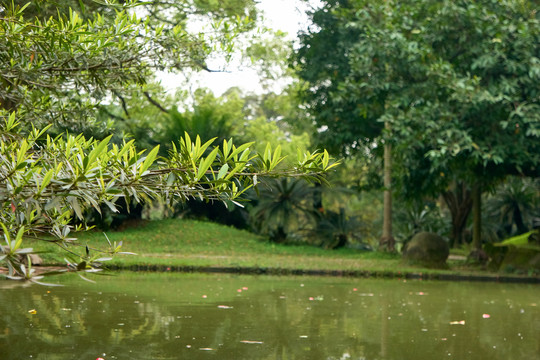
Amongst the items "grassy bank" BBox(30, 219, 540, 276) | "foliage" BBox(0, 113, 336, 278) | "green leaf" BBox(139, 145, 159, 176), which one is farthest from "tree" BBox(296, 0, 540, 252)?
"green leaf" BBox(139, 145, 159, 176)

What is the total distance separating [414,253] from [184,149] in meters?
14.4

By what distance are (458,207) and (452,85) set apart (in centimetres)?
1366

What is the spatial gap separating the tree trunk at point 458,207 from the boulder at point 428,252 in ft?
31.1

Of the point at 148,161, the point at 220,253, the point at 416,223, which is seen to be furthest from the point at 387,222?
the point at 148,161

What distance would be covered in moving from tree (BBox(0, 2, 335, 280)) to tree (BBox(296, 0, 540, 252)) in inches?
335

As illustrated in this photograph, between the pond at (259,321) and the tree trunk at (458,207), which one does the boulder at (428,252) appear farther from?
the tree trunk at (458,207)

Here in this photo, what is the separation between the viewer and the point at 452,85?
14.6 meters

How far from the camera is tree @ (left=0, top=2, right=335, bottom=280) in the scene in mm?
3232

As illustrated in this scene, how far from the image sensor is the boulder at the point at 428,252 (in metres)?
17.2

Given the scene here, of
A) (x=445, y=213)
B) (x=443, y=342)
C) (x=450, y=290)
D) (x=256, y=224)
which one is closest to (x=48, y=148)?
(x=443, y=342)

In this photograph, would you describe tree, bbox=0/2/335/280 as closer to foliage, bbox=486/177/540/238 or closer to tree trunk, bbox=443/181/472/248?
tree trunk, bbox=443/181/472/248

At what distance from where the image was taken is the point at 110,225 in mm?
22266

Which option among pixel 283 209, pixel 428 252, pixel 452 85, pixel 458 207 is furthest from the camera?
pixel 458 207

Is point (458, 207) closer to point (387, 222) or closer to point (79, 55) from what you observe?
point (387, 222)
